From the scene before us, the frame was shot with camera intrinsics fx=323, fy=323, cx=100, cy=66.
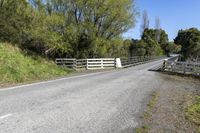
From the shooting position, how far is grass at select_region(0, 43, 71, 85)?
17172 mm

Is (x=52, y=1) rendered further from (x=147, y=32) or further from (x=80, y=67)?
(x=147, y=32)

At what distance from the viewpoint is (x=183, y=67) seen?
26.7 metres

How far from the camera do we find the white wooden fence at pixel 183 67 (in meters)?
25.6

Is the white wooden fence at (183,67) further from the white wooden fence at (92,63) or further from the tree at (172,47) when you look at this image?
the tree at (172,47)

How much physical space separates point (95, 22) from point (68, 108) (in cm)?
2533

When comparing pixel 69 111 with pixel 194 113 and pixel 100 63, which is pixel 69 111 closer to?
pixel 194 113

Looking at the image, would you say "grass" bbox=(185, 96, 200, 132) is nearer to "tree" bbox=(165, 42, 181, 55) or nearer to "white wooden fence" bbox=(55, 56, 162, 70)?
"white wooden fence" bbox=(55, 56, 162, 70)

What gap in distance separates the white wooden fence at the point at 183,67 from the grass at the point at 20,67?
9.85 metres

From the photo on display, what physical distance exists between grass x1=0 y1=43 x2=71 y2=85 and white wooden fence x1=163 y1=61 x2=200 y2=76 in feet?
32.3

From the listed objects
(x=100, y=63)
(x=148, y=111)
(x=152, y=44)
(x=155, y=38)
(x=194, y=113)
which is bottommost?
(x=100, y=63)

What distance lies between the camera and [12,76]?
17156 mm

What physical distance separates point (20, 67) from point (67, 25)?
12668 millimetres

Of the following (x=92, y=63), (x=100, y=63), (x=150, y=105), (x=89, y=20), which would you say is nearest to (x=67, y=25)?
(x=89, y=20)

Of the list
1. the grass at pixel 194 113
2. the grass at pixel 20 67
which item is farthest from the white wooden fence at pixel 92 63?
the grass at pixel 194 113
